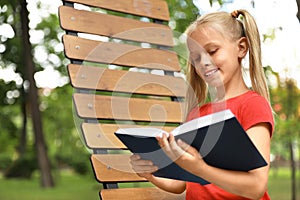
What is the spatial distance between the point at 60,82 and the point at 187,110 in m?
8.85

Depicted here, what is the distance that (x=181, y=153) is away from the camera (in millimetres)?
1253

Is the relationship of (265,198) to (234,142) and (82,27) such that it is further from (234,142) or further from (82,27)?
(82,27)

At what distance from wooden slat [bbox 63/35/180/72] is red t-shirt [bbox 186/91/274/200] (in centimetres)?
75

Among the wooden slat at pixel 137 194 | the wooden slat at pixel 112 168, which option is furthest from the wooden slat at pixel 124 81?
the wooden slat at pixel 137 194

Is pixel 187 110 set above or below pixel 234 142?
below

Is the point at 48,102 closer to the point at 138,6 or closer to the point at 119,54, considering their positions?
the point at 138,6

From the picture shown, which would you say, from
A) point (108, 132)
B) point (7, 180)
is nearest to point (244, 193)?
point (108, 132)

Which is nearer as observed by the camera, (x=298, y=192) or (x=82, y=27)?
(x=82, y=27)

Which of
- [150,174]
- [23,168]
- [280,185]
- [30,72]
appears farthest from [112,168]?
[23,168]

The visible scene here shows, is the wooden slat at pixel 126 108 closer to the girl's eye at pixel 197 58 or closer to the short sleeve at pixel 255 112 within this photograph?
the girl's eye at pixel 197 58

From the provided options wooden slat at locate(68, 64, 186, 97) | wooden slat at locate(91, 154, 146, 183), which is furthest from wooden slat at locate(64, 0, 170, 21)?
wooden slat at locate(91, 154, 146, 183)

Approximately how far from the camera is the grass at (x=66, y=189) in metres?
9.68

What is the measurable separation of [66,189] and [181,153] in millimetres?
9363

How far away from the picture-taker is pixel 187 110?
5.95 feet
